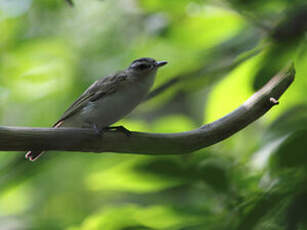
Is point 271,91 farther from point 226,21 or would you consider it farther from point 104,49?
point 104,49

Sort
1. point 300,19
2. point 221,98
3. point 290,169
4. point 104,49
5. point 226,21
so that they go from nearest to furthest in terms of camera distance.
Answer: point 290,169, point 300,19, point 221,98, point 226,21, point 104,49

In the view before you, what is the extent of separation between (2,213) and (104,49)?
2.28m

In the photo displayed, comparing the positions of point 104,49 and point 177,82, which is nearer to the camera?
point 177,82

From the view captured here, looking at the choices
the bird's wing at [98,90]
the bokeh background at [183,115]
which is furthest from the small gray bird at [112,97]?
the bokeh background at [183,115]

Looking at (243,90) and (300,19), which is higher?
(243,90)

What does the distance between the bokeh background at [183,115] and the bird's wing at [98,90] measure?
9 centimetres

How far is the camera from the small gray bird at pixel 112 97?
314 centimetres

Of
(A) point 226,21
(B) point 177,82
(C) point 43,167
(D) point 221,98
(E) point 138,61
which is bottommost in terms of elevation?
(C) point 43,167

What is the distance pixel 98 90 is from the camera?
3.46 meters

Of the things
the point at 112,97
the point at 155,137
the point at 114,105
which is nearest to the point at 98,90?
the point at 112,97

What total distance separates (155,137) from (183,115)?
0.87m

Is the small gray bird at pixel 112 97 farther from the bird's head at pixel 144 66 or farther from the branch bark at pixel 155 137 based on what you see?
the branch bark at pixel 155 137

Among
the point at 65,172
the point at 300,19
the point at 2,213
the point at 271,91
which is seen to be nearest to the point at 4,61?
the point at 65,172

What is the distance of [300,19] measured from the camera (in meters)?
1.44
